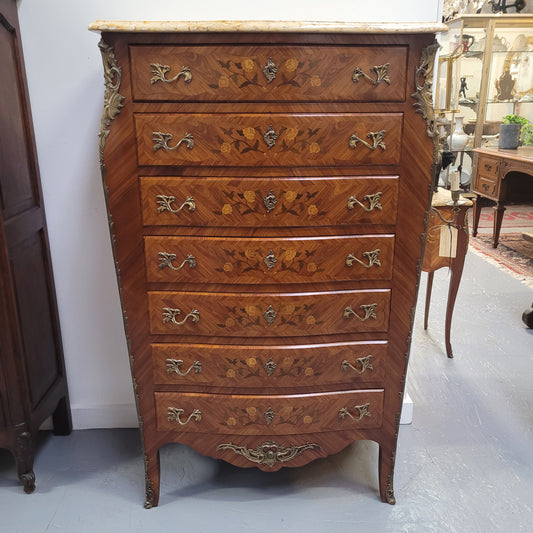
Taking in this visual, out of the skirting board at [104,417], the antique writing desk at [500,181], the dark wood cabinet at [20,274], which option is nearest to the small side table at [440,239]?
the skirting board at [104,417]

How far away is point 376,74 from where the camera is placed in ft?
4.19

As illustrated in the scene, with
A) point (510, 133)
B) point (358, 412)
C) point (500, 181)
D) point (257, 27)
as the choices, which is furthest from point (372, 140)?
point (510, 133)

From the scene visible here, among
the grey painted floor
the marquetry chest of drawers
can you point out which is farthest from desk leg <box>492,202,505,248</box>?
the marquetry chest of drawers

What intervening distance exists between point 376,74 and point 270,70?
10.3 inches

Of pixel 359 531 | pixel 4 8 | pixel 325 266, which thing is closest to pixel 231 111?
pixel 325 266

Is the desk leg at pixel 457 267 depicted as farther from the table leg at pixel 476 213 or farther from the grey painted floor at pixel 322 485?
the table leg at pixel 476 213

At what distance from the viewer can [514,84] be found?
5738 mm

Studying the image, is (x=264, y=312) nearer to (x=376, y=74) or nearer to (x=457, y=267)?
(x=376, y=74)

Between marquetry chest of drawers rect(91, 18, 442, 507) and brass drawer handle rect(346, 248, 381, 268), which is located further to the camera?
brass drawer handle rect(346, 248, 381, 268)

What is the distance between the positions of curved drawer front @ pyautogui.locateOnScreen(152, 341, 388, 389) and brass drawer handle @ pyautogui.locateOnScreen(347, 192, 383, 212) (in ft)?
1.31

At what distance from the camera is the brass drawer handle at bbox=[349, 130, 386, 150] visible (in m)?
1.32

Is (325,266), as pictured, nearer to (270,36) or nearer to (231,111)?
(231,111)

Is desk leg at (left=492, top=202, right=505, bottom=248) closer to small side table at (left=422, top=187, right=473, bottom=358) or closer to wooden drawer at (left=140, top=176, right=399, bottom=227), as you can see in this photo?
small side table at (left=422, top=187, right=473, bottom=358)

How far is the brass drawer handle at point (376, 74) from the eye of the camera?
1.27 metres
